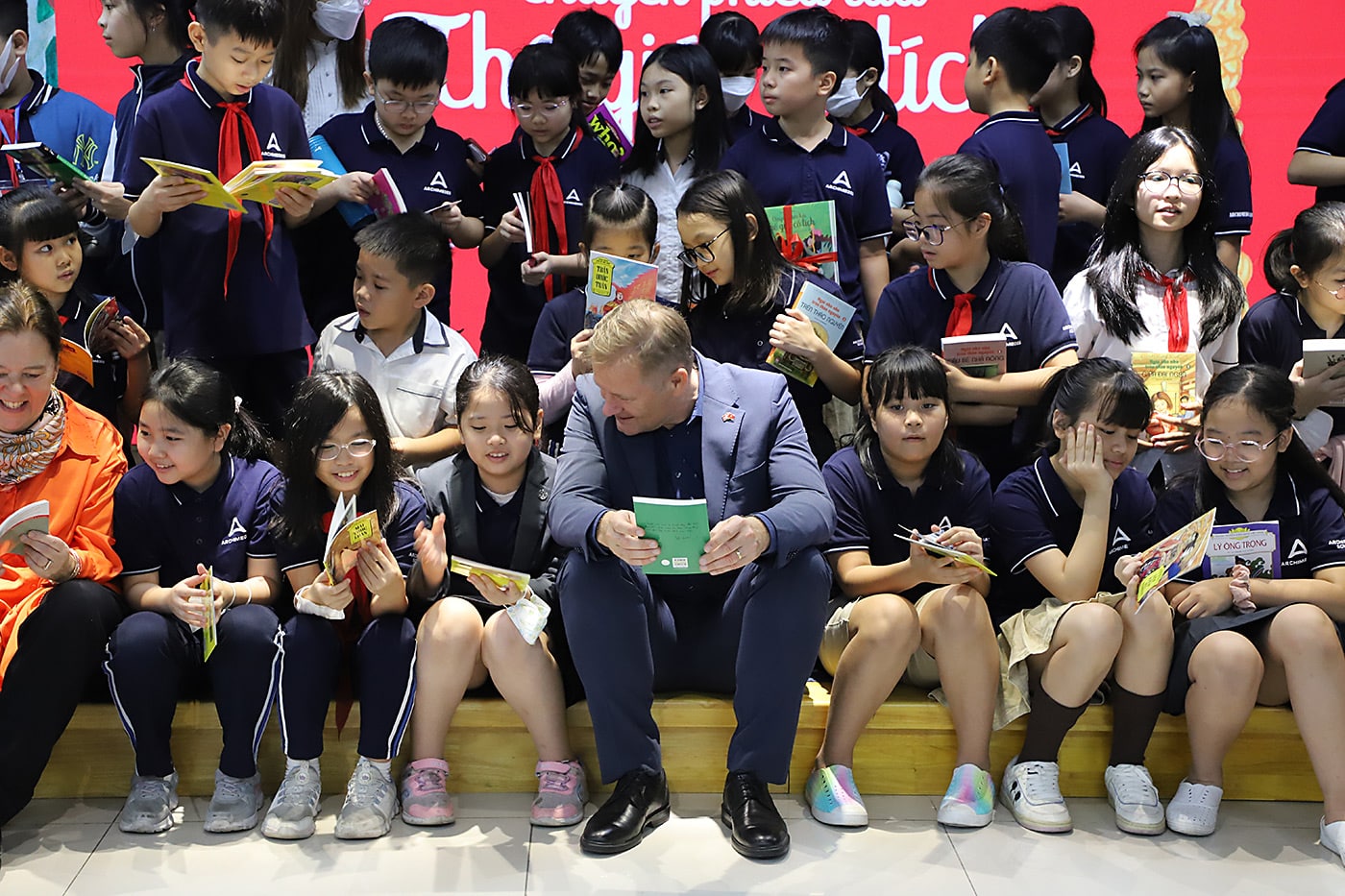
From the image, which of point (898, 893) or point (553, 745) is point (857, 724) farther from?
point (553, 745)

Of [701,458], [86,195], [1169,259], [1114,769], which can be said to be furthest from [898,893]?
[86,195]

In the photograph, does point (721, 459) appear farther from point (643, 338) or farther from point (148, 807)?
point (148, 807)

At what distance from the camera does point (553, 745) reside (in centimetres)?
313

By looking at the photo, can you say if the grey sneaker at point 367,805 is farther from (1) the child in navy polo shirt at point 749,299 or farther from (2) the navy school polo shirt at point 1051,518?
(2) the navy school polo shirt at point 1051,518

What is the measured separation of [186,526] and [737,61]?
2.54 metres

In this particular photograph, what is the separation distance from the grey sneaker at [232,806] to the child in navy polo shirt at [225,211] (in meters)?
1.20

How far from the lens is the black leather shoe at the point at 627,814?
2.92 m

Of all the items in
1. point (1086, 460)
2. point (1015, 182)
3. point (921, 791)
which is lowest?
point (921, 791)

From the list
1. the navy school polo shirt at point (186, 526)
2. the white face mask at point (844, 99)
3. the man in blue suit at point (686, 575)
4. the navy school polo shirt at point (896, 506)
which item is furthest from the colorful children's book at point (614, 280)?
the white face mask at point (844, 99)

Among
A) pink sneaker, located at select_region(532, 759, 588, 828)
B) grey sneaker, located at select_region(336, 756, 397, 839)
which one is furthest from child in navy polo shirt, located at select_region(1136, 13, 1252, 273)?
grey sneaker, located at select_region(336, 756, 397, 839)

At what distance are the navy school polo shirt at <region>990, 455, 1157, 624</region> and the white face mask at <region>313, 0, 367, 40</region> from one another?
256 centimetres

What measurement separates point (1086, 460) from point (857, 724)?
84 cm

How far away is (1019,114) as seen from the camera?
13.5ft

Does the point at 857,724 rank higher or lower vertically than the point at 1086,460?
lower
